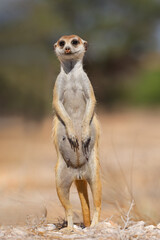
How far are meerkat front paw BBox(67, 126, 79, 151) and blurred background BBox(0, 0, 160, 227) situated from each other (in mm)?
762

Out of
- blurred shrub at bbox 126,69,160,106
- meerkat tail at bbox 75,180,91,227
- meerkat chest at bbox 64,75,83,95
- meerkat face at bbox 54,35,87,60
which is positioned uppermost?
blurred shrub at bbox 126,69,160,106

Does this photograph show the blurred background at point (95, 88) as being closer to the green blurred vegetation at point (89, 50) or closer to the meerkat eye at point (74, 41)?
the green blurred vegetation at point (89, 50)

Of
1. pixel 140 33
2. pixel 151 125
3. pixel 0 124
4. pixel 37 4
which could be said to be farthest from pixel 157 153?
pixel 140 33

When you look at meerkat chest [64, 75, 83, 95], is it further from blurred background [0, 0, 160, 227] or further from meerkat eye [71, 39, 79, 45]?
blurred background [0, 0, 160, 227]

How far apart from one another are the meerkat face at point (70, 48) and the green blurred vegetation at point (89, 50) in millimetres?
14505

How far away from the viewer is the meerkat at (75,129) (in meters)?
4.13

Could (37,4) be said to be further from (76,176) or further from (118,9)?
(76,176)

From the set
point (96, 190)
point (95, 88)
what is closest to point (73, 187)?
point (96, 190)

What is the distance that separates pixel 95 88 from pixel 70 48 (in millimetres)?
17551

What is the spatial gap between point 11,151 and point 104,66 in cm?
1579

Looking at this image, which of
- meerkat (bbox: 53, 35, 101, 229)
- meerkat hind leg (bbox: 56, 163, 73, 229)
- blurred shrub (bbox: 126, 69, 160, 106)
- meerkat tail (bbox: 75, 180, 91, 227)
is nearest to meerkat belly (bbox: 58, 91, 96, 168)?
meerkat (bbox: 53, 35, 101, 229)

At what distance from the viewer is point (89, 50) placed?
17453 millimetres

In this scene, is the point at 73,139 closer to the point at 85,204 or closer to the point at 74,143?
the point at 74,143

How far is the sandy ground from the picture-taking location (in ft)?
16.3
